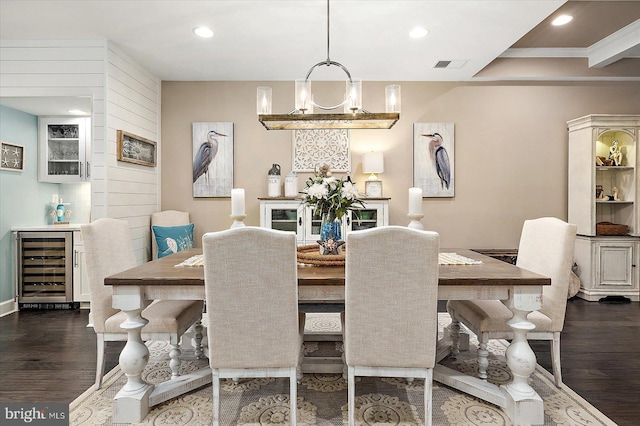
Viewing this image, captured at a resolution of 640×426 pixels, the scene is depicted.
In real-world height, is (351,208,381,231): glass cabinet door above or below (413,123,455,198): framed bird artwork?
below

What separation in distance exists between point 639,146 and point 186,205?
530 centimetres

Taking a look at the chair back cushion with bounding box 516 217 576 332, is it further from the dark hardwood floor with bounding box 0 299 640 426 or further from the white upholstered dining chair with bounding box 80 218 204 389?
the white upholstered dining chair with bounding box 80 218 204 389

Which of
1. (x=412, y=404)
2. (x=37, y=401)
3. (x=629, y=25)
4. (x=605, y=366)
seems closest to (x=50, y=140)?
(x=37, y=401)

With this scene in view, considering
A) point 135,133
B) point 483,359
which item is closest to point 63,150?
point 135,133

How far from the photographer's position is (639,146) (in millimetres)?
4207

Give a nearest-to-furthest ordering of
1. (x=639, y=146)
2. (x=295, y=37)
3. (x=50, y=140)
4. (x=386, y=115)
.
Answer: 1. (x=386, y=115)
2. (x=295, y=37)
3. (x=639, y=146)
4. (x=50, y=140)

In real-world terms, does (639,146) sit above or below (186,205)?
above

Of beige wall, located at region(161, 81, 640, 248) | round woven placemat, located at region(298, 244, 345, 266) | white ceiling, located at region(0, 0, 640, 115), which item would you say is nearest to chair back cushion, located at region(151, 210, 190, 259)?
beige wall, located at region(161, 81, 640, 248)

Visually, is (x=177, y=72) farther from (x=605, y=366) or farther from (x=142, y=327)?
(x=605, y=366)

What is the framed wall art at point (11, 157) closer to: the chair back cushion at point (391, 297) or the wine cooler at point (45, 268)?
the wine cooler at point (45, 268)

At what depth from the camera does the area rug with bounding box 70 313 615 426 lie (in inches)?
74.2

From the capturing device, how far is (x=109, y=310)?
6.99 ft

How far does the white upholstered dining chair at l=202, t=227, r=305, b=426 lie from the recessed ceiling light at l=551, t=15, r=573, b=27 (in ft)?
11.6

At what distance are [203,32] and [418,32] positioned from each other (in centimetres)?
189
